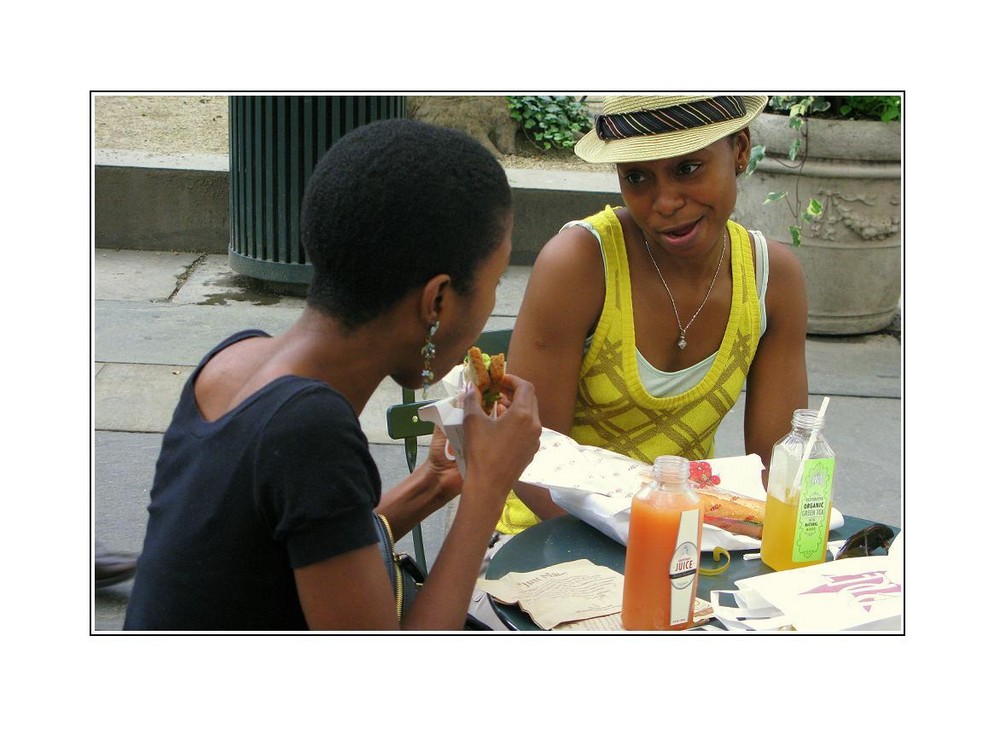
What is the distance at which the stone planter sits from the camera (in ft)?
18.6

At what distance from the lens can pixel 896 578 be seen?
1.92 metres

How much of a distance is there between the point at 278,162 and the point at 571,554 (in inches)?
186

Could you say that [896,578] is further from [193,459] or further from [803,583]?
[193,459]

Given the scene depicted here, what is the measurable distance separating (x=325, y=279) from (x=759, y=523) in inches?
40.6

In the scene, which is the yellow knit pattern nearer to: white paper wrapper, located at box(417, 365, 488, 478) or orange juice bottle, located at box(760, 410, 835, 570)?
orange juice bottle, located at box(760, 410, 835, 570)

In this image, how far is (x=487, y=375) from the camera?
6.23 ft

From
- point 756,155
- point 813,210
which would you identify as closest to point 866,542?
point 813,210

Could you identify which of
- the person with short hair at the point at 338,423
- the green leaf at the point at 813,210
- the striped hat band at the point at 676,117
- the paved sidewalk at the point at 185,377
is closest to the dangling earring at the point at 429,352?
the person with short hair at the point at 338,423

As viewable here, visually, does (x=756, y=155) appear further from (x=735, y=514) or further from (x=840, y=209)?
(x=735, y=514)

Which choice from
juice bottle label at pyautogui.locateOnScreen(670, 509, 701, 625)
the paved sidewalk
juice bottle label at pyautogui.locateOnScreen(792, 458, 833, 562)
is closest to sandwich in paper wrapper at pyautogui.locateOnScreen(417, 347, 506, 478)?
juice bottle label at pyautogui.locateOnScreen(670, 509, 701, 625)

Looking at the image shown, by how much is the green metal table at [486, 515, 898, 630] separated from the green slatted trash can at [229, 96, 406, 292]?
4.35m

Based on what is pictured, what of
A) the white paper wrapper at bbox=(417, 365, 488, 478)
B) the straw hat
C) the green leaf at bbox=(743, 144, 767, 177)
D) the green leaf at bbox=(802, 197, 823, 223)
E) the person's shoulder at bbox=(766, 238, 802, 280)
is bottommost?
the white paper wrapper at bbox=(417, 365, 488, 478)

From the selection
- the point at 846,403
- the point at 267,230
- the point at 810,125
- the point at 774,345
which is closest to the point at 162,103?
the point at 267,230

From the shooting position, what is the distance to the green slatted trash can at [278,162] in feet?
20.1
